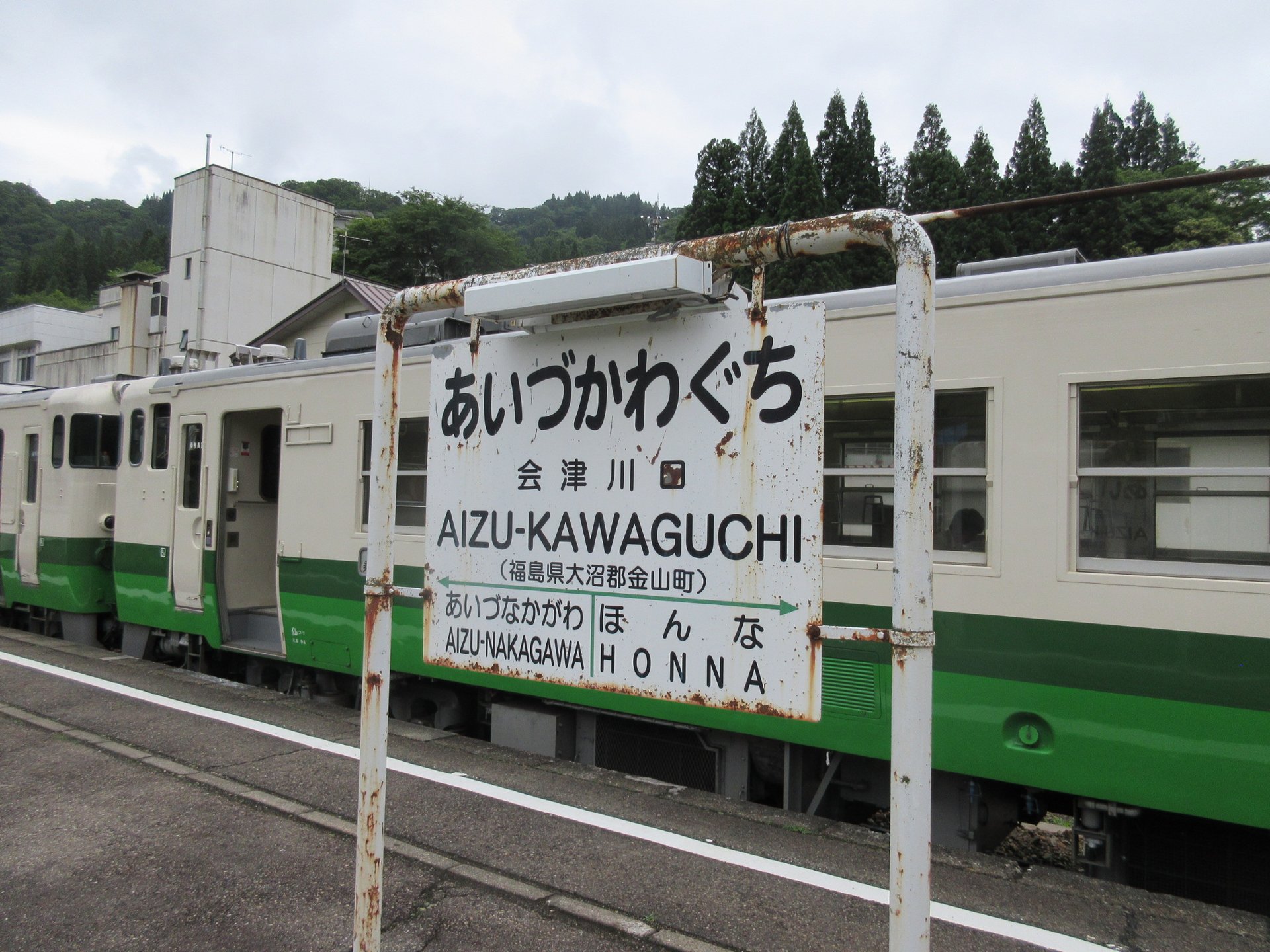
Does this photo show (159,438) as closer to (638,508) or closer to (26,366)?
(638,508)

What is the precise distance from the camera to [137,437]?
26.5 ft

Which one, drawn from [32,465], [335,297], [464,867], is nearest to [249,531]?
[32,465]

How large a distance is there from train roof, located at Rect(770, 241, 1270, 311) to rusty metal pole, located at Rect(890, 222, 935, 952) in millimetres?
1342

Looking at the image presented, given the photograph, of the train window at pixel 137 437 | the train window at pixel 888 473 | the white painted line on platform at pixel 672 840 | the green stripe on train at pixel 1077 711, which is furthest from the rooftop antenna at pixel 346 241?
the green stripe on train at pixel 1077 711

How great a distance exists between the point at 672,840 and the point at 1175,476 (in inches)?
102

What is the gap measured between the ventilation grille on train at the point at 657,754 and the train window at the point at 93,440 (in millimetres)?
6065

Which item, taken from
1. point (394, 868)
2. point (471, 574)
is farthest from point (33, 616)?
point (471, 574)

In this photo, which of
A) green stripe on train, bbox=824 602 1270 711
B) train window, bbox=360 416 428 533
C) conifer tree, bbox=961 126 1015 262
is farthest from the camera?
conifer tree, bbox=961 126 1015 262

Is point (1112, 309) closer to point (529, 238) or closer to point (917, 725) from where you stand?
point (917, 725)

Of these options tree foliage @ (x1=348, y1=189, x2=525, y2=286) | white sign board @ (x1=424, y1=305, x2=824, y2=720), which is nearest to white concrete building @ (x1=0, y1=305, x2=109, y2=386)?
tree foliage @ (x1=348, y1=189, x2=525, y2=286)

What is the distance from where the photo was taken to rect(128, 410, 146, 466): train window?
7988 millimetres

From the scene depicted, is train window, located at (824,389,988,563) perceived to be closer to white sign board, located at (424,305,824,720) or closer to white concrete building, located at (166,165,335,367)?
white sign board, located at (424,305,824,720)

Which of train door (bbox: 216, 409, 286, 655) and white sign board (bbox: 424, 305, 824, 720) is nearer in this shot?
white sign board (bbox: 424, 305, 824, 720)

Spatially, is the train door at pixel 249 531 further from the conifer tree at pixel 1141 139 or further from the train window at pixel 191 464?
the conifer tree at pixel 1141 139
